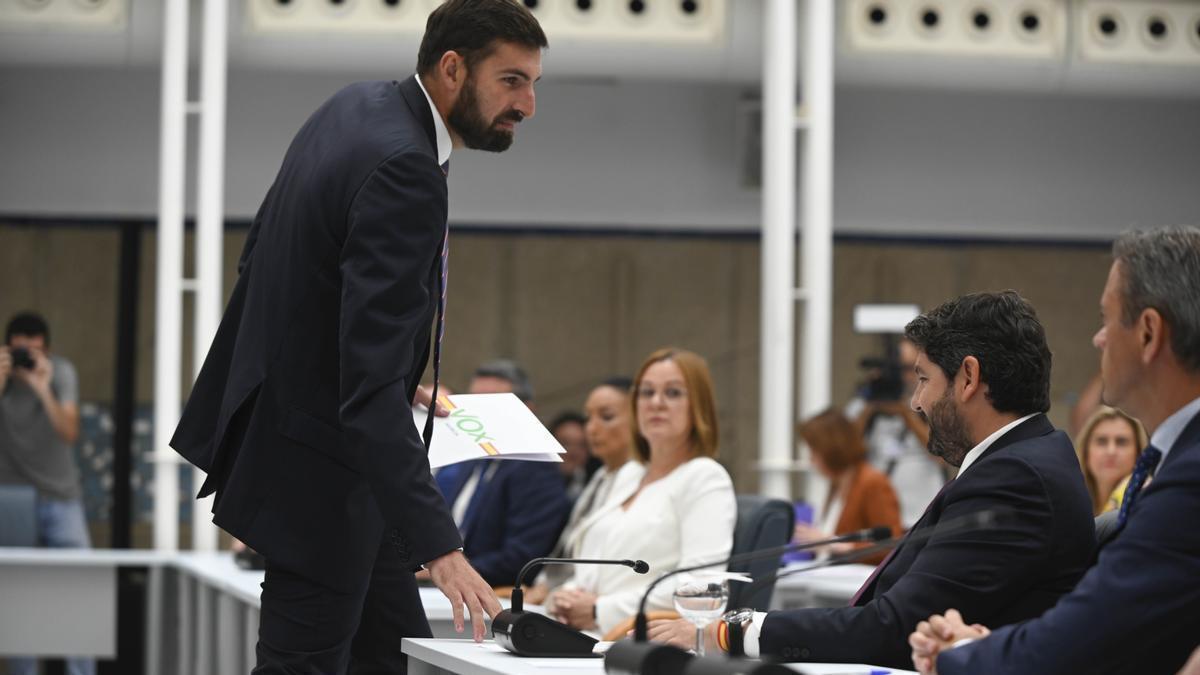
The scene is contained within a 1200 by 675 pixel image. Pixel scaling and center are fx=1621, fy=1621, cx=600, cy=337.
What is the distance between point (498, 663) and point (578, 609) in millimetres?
1817

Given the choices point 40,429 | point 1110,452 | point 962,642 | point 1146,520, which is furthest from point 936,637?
point 40,429

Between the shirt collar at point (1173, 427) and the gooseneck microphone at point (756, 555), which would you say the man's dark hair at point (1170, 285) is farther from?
the gooseneck microphone at point (756, 555)

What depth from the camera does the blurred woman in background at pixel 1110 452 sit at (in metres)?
4.59

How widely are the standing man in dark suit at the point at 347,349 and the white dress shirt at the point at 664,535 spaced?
1660 millimetres

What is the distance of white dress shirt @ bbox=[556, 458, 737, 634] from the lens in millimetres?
3891

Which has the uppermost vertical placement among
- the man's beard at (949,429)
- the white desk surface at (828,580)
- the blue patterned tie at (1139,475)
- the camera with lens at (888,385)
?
the camera with lens at (888,385)

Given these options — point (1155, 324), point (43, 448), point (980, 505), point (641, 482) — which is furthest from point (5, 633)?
point (1155, 324)

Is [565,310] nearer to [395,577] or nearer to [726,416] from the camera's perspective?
[726,416]

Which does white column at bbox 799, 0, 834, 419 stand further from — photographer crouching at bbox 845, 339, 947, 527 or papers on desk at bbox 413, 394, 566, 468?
papers on desk at bbox 413, 394, 566, 468

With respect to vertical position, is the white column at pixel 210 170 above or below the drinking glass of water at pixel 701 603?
above

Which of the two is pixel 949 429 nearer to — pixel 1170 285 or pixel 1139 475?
pixel 1139 475

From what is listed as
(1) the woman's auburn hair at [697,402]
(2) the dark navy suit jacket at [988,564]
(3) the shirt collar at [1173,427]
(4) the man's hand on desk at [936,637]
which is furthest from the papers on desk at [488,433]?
(1) the woman's auburn hair at [697,402]

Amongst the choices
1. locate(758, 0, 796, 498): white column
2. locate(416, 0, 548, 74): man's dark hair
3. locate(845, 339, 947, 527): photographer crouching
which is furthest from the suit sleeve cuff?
locate(758, 0, 796, 498): white column

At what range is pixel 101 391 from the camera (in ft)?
29.5
